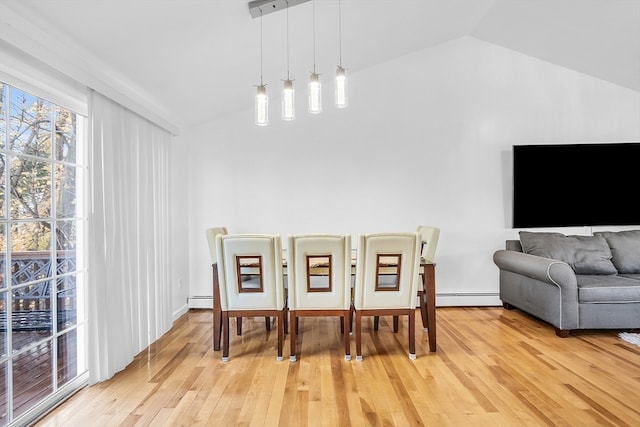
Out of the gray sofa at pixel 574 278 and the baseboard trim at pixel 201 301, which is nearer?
the gray sofa at pixel 574 278

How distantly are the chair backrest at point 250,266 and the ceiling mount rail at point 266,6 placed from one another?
1.54 m

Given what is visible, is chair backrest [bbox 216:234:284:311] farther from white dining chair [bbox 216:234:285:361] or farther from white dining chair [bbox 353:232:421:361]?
white dining chair [bbox 353:232:421:361]

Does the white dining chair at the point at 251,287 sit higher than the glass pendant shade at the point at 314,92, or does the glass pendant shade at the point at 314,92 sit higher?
the glass pendant shade at the point at 314,92

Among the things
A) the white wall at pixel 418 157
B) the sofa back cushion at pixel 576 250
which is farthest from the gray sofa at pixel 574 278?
the white wall at pixel 418 157

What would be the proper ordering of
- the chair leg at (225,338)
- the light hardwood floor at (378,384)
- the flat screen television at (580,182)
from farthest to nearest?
the flat screen television at (580,182) < the chair leg at (225,338) < the light hardwood floor at (378,384)

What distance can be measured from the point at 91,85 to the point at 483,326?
386 cm

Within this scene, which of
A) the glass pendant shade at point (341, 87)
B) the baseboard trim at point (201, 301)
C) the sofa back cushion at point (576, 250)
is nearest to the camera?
the glass pendant shade at point (341, 87)

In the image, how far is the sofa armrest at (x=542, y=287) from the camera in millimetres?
3398

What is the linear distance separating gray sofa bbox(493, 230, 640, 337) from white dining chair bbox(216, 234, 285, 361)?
2.43 metres

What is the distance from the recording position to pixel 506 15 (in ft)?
13.4

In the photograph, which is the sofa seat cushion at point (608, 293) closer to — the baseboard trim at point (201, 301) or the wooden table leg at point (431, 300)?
the wooden table leg at point (431, 300)

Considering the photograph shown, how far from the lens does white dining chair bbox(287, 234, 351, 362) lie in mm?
2855

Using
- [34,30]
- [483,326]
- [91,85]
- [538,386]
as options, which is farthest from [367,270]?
[34,30]

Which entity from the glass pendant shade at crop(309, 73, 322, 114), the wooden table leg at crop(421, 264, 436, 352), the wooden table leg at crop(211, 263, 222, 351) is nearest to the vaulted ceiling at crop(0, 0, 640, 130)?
the glass pendant shade at crop(309, 73, 322, 114)
